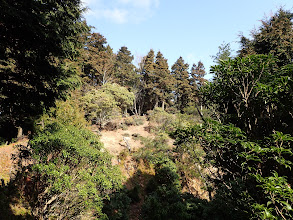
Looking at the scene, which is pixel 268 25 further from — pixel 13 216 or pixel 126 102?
pixel 126 102

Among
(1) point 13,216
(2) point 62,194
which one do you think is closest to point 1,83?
(2) point 62,194

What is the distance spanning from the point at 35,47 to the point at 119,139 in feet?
45.1

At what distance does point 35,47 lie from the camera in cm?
455

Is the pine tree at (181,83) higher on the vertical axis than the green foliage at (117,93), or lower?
higher

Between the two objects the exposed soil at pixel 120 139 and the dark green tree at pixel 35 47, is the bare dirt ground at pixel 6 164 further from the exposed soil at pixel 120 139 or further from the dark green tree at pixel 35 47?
the exposed soil at pixel 120 139

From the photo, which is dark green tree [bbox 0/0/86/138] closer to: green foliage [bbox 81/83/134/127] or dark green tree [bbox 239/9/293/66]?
dark green tree [bbox 239/9/293/66]

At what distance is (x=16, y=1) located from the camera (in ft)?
12.5

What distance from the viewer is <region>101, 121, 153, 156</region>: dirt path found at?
14.6 metres

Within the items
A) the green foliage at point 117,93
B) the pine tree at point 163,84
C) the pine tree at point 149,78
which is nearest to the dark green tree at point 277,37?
the green foliage at point 117,93

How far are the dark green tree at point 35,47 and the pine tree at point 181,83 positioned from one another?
84.7ft

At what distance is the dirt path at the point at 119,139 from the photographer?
1463 centimetres

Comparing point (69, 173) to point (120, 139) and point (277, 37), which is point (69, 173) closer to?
point (277, 37)

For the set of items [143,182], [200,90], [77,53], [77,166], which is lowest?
[143,182]

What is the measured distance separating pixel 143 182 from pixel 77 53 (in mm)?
9610
